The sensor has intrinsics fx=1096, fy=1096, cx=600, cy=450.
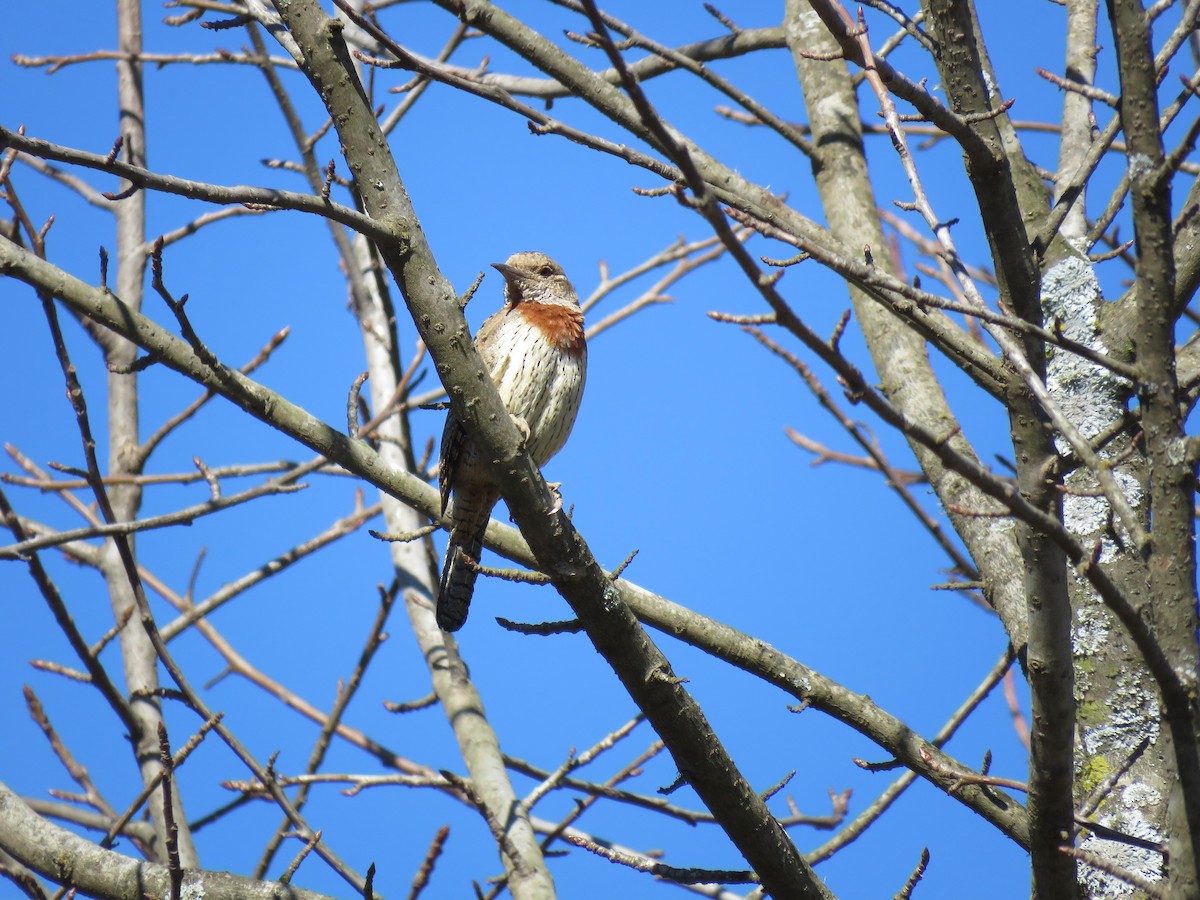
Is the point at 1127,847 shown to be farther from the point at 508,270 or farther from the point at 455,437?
the point at 508,270

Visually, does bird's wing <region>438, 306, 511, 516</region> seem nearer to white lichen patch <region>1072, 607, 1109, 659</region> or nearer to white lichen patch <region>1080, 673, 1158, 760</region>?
white lichen patch <region>1072, 607, 1109, 659</region>

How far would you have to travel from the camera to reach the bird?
5059 mm

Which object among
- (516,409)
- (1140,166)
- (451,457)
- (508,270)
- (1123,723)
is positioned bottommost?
(1123,723)

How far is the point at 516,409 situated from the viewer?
5250 millimetres

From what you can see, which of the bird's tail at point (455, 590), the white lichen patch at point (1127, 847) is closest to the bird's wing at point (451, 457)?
the bird's tail at point (455, 590)

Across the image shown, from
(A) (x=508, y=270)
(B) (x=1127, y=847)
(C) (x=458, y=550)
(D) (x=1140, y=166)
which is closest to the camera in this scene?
(D) (x=1140, y=166)

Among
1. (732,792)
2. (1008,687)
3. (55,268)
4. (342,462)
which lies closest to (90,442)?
(55,268)

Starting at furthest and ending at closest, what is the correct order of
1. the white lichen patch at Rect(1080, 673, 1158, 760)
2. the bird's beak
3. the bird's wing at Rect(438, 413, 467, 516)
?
the bird's beak → the bird's wing at Rect(438, 413, 467, 516) → the white lichen patch at Rect(1080, 673, 1158, 760)

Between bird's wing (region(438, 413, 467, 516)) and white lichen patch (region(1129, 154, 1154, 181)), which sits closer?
white lichen patch (region(1129, 154, 1154, 181))

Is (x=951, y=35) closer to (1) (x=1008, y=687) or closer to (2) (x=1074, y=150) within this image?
(2) (x=1074, y=150)

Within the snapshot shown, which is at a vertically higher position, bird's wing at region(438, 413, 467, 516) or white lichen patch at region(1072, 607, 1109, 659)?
bird's wing at region(438, 413, 467, 516)

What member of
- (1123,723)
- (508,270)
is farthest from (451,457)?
(1123,723)

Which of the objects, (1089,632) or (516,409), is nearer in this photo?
(1089,632)

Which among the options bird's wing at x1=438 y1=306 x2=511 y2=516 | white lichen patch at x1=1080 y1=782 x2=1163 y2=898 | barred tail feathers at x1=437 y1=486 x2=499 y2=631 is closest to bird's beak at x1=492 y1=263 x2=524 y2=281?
bird's wing at x1=438 y1=306 x2=511 y2=516
